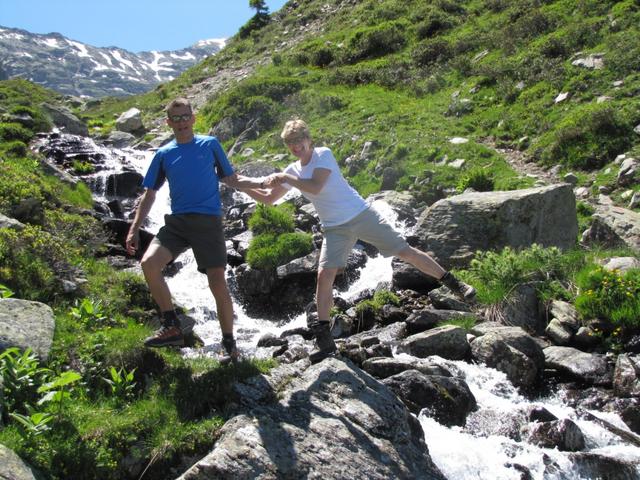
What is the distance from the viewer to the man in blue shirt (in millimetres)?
6484

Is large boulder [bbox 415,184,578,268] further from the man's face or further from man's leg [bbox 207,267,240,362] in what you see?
the man's face

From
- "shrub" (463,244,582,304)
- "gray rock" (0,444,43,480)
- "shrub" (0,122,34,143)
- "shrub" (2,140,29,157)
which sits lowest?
"shrub" (463,244,582,304)

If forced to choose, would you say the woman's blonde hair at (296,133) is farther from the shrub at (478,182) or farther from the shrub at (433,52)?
the shrub at (433,52)

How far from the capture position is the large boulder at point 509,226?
41.5 ft

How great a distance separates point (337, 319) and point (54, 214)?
23.1 feet

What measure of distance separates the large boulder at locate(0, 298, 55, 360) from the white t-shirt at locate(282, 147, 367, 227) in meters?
3.25

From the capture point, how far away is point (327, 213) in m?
6.85

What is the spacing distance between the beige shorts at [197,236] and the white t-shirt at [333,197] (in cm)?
104

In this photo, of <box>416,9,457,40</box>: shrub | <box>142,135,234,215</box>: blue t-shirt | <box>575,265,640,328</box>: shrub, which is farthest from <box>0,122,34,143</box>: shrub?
<box>416,9,457,40</box>: shrub

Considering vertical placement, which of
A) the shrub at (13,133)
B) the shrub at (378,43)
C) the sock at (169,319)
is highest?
the shrub at (378,43)

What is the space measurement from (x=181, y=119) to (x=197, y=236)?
1.36m

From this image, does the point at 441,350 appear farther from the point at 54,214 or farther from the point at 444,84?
the point at 444,84

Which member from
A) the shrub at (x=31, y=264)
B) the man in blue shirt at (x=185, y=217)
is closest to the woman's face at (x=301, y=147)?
the man in blue shirt at (x=185, y=217)

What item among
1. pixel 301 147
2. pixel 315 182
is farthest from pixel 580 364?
pixel 301 147
